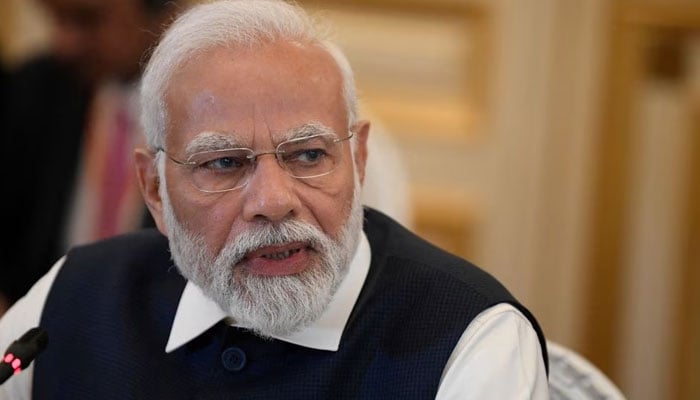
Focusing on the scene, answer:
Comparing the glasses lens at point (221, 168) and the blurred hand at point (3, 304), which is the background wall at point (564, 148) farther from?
the glasses lens at point (221, 168)

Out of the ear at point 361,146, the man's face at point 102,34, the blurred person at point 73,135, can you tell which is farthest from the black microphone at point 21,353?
the man's face at point 102,34

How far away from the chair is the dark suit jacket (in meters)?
1.80

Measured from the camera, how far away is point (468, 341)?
1491mm

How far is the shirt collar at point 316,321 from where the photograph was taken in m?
1.55

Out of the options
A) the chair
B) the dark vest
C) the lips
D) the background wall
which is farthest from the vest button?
the background wall

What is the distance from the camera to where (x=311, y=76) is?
151 cm

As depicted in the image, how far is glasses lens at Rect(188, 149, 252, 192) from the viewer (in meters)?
1.51

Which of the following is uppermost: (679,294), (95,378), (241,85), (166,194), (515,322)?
(241,85)

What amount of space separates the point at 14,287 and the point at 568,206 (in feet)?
5.40

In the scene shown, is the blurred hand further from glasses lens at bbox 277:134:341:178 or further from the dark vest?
glasses lens at bbox 277:134:341:178

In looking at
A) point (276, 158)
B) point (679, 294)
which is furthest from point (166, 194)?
point (679, 294)

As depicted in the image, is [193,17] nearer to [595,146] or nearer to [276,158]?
[276,158]

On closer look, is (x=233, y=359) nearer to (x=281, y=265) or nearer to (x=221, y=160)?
(x=281, y=265)

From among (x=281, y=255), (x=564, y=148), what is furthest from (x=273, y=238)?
(x=564, y=148)
